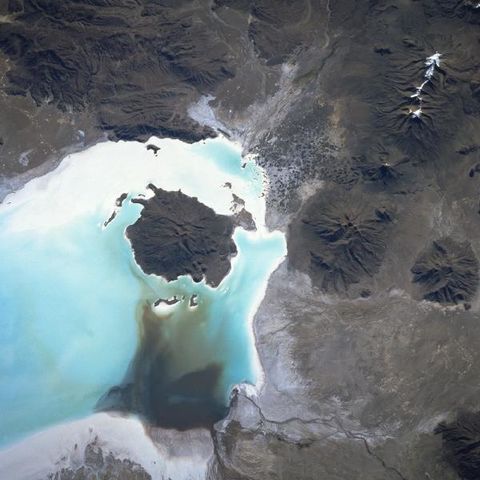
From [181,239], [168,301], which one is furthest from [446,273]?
[168,301]

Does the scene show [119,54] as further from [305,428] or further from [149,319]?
[305,428]

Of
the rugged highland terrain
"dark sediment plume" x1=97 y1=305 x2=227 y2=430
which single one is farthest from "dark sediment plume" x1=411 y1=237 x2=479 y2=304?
"dark sediment plume" x1=97 y1=305 x2=227 y2=430

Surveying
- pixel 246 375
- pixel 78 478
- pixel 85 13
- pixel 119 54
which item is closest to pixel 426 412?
pixel 246 375

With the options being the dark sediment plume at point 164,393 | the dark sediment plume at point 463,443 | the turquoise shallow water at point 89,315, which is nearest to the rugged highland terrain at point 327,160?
the dark sediment plume at point 463,443

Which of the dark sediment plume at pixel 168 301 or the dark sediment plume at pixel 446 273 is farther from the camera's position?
the dark sediment plume at pixel 168 301

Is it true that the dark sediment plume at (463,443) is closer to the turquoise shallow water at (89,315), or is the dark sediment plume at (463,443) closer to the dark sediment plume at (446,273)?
the dark sediment plume at (446,273)

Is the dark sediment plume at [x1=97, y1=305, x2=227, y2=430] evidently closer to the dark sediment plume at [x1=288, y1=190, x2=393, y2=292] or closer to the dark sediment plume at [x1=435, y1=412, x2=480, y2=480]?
the dark sediment plume at [x1=288, y1=190, x2=393, y2=292]
